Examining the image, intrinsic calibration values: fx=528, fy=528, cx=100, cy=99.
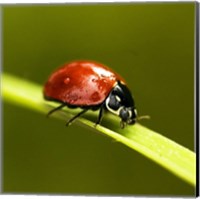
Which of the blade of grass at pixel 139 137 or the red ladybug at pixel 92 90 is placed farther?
the red ladybug at pixel 92 90

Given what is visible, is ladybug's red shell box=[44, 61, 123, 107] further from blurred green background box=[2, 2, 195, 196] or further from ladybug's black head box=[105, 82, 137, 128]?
blurred green background box=[2, 2, 195, 196]

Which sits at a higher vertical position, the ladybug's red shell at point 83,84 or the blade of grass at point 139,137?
the ladybug's red shell at point 83,84

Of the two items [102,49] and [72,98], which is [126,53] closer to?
[102,49]

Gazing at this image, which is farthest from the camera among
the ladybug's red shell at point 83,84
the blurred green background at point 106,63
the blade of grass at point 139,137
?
the blurred green background at point 106,63

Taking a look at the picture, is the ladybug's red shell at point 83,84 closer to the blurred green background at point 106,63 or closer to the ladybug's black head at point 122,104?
the ladybug's black head at point 122,104

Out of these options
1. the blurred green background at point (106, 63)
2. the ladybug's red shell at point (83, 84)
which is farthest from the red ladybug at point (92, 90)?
the blurred green background at point (106, 63)
